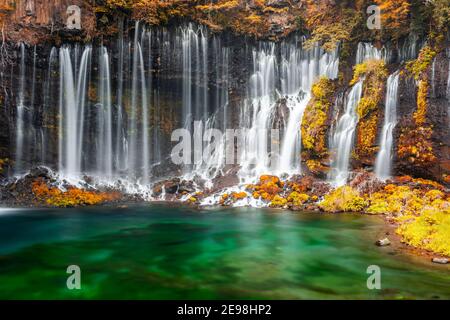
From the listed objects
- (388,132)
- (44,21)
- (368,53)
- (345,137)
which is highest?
(44,21)

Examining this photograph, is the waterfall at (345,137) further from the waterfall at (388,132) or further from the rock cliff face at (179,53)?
the waterfall at (388,132)

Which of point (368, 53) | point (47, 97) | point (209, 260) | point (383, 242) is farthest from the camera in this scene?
point (47, 97)

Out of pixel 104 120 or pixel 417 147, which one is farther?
pixel 104 120

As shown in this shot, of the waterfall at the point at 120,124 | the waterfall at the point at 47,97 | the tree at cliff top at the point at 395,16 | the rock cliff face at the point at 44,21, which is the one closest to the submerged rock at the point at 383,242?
the tree at cliff top at the point at 395,16

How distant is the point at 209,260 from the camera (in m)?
10.1

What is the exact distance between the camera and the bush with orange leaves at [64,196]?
22734mm

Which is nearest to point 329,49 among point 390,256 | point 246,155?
point 246,155

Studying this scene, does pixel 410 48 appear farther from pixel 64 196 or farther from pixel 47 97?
pixel 47 97

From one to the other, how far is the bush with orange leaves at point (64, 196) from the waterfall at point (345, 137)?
597 inches

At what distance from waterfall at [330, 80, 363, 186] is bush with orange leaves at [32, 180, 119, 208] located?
15160 millimetres

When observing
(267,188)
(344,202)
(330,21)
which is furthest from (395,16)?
(267,188)

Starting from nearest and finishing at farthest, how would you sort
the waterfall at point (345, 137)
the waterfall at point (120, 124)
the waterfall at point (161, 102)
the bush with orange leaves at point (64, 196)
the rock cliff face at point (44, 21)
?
the bush with orange leaves at point (64, 196) < the waterfall at point (345, 137) < the rock cliff face at point (44, 21) < the waterfall at point (161, 102) < the waterfall at point (120, 124)

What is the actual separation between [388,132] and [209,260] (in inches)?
680

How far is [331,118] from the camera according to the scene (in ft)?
84.3
